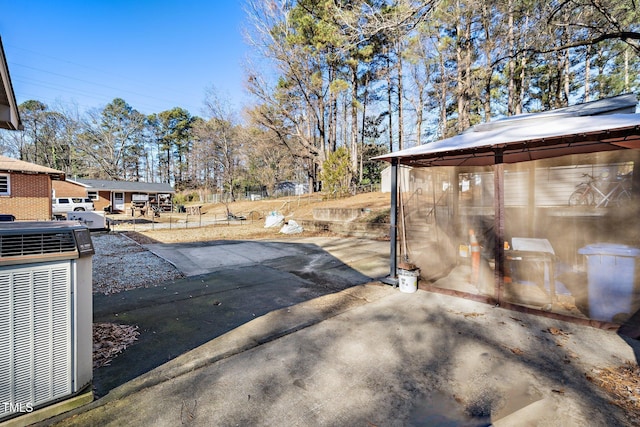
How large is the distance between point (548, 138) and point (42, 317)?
461 cm

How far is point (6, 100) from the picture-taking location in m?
3.59

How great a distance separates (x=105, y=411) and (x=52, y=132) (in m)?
43.9

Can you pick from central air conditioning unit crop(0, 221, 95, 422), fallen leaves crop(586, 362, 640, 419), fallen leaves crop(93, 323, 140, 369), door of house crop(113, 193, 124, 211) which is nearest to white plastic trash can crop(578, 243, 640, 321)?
fallen leaves crop(586, 362, 640, 419)

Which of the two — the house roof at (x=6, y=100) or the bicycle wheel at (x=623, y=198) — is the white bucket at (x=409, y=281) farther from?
the house roof at (x=6, y=100)

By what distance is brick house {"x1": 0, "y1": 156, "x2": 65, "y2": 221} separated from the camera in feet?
45.3

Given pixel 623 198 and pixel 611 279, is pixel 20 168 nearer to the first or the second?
pixel 611 279

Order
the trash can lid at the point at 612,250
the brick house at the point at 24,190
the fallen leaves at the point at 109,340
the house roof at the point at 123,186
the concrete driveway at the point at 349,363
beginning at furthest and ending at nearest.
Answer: the house roof at the point at 123,186, the brick house at the point at 24,190, the trash can lid at the point at 612,250, the fallen leaves at the point at 109,340, the concrete driveway at the point at 349,363

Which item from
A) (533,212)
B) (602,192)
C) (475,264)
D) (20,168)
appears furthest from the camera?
(20,168)

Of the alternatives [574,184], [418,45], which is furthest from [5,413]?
[418,45]

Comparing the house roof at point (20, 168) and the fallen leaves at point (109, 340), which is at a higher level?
the house roof at point (20, 168)

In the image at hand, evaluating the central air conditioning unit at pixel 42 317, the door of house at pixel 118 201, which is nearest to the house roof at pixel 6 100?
the central air conditioning unit at pixel 42 317

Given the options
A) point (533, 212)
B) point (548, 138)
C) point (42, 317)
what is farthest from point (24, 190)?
point (533, 212)

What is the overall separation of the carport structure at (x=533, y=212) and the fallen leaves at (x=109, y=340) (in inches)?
141

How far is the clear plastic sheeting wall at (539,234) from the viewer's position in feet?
11.1
